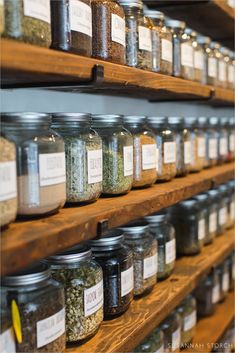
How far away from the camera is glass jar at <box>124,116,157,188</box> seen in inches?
53.4

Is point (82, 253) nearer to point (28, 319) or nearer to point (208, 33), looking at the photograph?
point (28, 319)

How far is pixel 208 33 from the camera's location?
231cm

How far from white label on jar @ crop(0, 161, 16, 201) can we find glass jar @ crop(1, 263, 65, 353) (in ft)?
0.64

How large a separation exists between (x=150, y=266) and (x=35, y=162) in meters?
0.64

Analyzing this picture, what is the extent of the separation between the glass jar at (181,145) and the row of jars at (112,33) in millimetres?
152

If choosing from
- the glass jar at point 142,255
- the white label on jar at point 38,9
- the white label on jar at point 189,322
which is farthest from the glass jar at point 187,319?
the white label on jar at point 38,9

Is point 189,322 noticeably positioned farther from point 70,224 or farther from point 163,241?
point 70,224

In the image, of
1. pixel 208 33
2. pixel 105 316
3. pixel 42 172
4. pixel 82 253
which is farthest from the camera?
pixel 208 33

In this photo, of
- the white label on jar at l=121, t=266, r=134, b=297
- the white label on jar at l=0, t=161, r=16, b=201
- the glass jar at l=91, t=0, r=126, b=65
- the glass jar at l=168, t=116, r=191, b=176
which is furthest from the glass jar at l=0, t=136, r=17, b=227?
the glass jar at l=168, t=116, r=191, b=176

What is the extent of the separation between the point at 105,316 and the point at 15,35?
2.37 feet

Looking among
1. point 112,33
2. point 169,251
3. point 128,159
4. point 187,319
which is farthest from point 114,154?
point 187,319

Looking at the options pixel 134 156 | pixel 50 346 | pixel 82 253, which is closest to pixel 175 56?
pixel 134 156

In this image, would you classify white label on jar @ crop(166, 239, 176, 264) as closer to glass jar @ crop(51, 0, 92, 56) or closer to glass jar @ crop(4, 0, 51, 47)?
glass jar @ crop(51, 0, 92, 56)

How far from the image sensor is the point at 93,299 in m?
1.11
